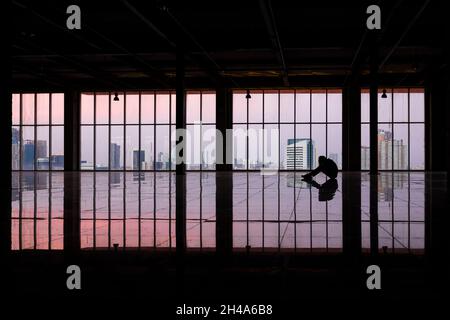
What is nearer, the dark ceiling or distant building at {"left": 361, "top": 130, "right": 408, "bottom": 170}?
the dark ceiling

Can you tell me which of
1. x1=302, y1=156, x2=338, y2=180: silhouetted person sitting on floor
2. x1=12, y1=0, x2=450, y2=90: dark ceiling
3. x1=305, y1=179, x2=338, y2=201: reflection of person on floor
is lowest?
x1=305, y1=179, x2=338, y2=201: reflection of person on floor

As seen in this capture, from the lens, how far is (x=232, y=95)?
105 feet

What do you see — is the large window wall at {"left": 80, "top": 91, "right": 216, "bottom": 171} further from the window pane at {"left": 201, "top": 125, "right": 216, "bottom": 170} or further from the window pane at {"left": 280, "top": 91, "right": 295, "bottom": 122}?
the window pane at {"left": 280, "top": 91, "right": 295, "bottom": 122}

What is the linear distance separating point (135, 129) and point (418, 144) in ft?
62.9

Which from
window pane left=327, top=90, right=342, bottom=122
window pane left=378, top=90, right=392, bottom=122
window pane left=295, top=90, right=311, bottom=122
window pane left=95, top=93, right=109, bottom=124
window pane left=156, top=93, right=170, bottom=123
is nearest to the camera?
window pane left=327, top=90, right=342, bottom=122

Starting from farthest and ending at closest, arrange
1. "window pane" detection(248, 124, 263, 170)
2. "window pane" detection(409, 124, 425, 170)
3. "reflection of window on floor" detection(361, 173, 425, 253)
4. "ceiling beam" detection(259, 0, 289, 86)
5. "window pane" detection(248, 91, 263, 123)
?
"window pane" detection(248, 124, 263, 170) < "window pane" detection(248, 91, 263, 123) < "window pane" detection(409, 124, 425, 170) < "ceiling beam" detection(259, 0, 289, 86) < "reflection of window on floor" detection(361, 173, 425, 253)

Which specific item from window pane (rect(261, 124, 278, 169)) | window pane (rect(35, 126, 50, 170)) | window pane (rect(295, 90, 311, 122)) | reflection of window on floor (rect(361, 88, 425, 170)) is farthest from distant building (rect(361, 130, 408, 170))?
window pane (rect(35, 126, 50, 170))

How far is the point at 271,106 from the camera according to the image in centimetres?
3269

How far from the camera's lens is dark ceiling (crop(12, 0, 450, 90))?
15.1 meters

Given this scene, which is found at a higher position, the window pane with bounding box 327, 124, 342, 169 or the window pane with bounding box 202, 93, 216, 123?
the window pane with bounding box 202, 93, 216, 123

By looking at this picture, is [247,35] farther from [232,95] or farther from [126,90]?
[126,90]

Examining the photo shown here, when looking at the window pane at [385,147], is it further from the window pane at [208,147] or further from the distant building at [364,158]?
the window pane at [208,147]

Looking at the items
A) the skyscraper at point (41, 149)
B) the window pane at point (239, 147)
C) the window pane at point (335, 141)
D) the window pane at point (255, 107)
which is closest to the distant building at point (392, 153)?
the window pane at point (335, 141)
